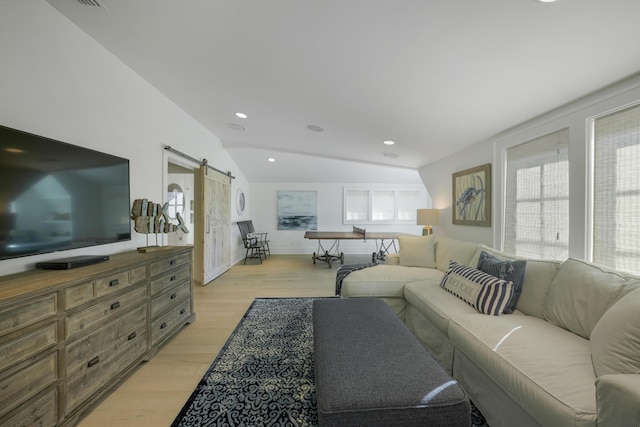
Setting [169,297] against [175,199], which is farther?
[175,199]

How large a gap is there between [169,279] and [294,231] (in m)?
4.94

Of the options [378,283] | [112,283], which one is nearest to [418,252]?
[378,283]

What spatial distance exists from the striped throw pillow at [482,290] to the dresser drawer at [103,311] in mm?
2712

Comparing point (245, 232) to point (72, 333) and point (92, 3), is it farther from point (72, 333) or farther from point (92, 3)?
point (92, 3)

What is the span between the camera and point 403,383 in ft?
3.64

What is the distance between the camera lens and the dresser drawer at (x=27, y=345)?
1.09 meters

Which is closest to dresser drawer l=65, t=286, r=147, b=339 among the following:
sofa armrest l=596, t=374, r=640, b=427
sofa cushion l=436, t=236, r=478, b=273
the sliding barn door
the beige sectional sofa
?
the sliding barn door

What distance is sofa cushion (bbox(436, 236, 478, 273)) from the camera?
9.20ft

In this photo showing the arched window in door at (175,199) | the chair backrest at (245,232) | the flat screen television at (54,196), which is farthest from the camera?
the chair backrest at (245,232)

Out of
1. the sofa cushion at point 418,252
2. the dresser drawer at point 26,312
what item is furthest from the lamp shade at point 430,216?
the dresser drawer at point 26,312

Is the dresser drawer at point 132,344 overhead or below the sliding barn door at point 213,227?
below

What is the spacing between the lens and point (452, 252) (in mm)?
3021

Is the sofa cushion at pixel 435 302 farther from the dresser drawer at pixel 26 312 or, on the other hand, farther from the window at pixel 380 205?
the window at pixel 380 205

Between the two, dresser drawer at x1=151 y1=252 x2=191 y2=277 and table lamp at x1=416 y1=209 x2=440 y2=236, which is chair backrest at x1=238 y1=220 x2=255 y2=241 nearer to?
dresser drawer at x1=151 y1=252 x2=191 y2=277
